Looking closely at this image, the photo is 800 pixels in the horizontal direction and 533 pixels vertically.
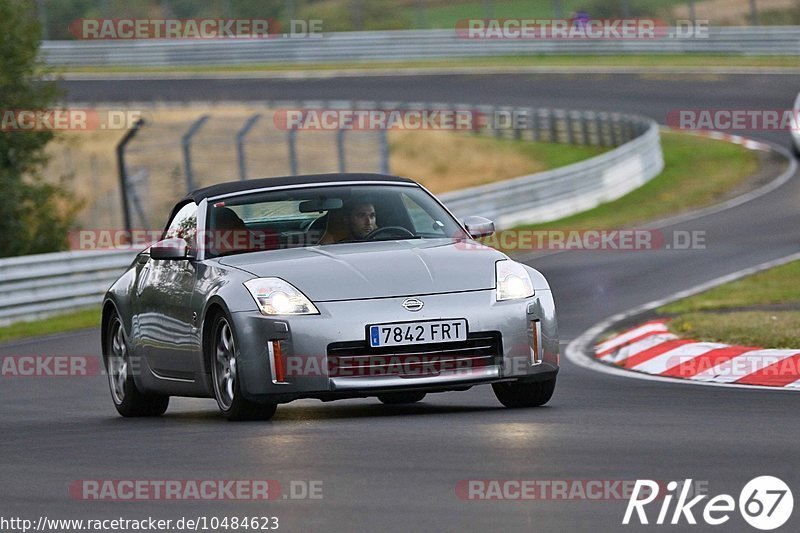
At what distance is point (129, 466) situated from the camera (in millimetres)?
7480

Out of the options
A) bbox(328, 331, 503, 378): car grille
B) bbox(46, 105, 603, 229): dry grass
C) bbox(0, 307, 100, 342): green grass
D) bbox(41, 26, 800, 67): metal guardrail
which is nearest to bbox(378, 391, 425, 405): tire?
bbox(328, 331, 503, 378): car grille

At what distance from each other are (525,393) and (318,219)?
1598 millimetres

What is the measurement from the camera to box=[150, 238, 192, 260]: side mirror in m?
9.70

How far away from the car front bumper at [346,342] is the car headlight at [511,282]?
0.29 ft

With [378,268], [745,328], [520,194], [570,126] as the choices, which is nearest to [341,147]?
[520,194]

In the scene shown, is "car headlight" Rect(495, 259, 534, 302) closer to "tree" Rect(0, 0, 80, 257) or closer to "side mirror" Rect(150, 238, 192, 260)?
"side mirror" Rect(150, 238, 192, 260)

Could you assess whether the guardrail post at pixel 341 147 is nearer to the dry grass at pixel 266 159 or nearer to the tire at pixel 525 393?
the dry grass at pixel 266 159

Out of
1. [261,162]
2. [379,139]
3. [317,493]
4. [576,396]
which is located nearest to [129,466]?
[317,493]

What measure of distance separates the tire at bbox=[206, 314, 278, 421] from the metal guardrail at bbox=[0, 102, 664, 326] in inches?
426

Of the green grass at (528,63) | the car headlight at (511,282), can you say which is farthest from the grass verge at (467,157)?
the car headlight at (511,282)

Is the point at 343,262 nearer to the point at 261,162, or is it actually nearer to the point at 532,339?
the point at 532,339

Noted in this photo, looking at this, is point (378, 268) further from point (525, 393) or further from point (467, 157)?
point (467, 157)

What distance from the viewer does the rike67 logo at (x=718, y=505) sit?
5.74 metres

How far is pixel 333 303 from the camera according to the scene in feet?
28.3
